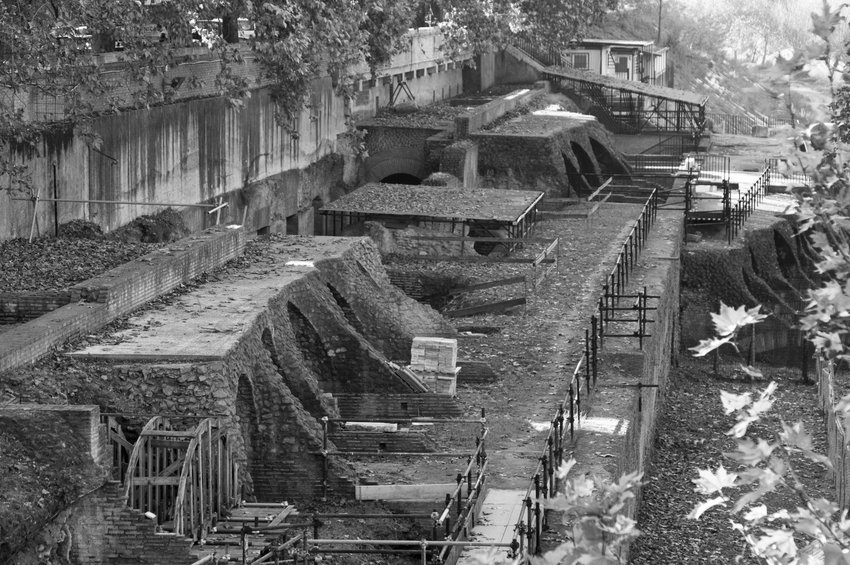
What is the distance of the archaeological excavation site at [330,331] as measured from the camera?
1406 cm

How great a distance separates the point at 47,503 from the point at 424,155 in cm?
2514

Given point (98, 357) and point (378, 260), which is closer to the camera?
point (98, 357)

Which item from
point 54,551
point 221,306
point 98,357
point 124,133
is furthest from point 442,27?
point 54,551

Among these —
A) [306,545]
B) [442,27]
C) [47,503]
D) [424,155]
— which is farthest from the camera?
[442,27]

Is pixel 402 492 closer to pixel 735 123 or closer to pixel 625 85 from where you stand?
pixel 625 85

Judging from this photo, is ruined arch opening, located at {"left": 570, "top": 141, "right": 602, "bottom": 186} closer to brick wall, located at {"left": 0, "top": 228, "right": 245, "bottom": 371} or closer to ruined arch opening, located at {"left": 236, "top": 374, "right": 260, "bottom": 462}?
brick wall, located at {"left": 0, "top": 228, "right": 245, "bottom": 371}

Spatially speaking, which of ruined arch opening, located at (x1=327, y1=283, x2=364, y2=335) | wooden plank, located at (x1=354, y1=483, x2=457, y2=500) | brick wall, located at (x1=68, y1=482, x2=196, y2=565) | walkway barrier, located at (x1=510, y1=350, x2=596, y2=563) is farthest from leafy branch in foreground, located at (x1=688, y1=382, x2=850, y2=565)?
ruined arch opening, located at (x1=327, y1=283, x2=364, y2=335)

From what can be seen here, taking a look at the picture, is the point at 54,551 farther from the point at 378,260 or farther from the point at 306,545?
the point at 378,260

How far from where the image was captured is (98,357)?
1541 centimetres

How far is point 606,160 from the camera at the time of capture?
43500 mm

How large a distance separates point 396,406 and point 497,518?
3.36 metres

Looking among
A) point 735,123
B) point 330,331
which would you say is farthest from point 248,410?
point 735,123

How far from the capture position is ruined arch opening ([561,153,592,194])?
3959 cm

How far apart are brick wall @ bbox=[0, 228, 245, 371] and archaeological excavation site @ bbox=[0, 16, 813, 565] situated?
0.04 meters
